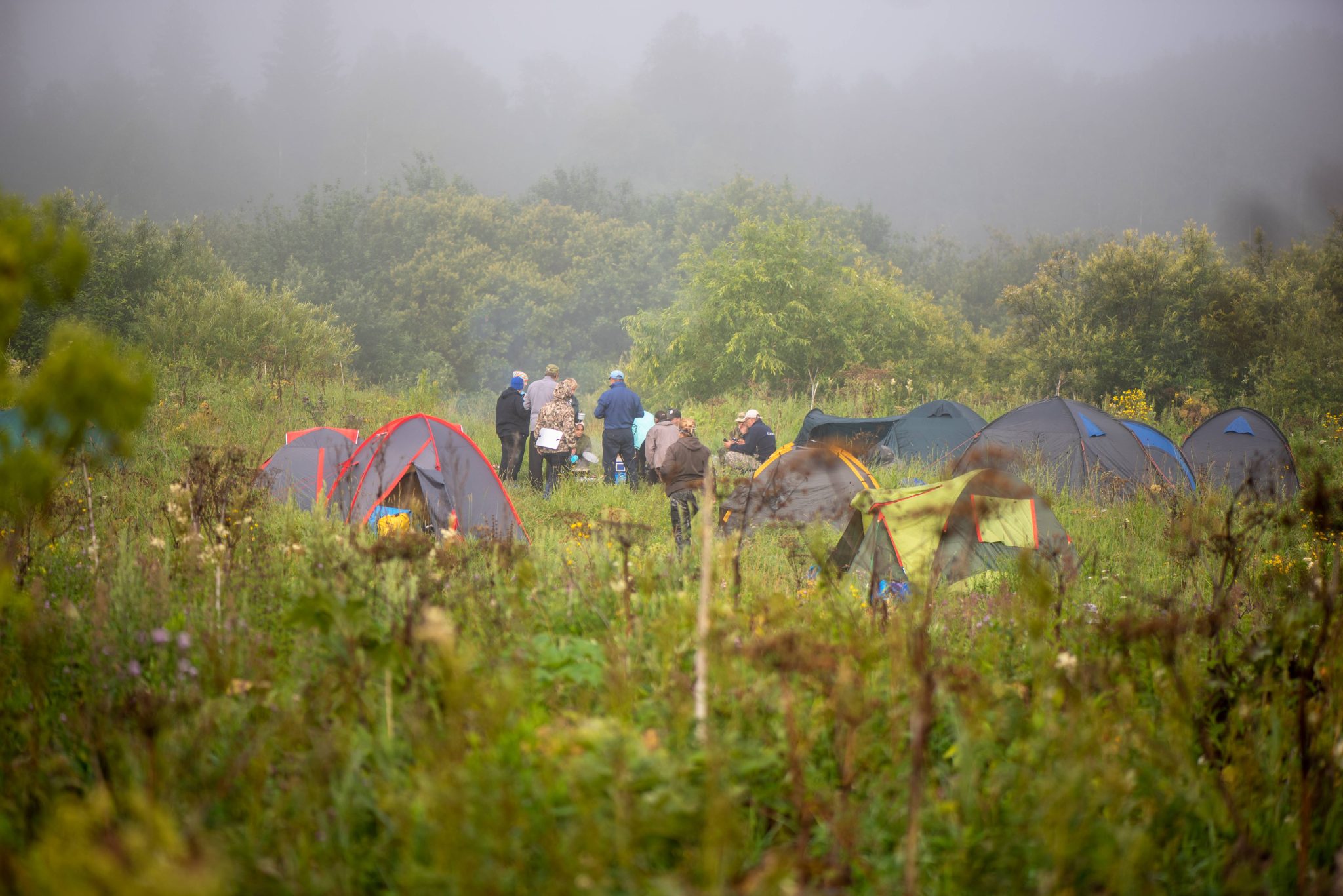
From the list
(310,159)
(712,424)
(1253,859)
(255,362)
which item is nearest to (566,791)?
(1253,859)

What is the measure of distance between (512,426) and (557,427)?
36.8 inches

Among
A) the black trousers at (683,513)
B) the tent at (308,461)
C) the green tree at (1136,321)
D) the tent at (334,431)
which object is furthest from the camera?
the green tree at (1136,321)

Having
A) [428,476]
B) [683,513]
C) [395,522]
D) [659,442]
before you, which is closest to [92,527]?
[395,522]

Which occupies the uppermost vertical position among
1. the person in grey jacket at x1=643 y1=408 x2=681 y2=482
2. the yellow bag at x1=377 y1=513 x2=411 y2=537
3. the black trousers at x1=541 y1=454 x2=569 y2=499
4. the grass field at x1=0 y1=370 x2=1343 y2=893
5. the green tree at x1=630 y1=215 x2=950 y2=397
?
the green tree at x1=630 y1=215 x2=950 y2=397

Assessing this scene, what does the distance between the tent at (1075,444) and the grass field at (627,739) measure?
23.4 ft

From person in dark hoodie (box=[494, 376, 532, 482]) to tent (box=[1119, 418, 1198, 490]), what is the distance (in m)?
8.46

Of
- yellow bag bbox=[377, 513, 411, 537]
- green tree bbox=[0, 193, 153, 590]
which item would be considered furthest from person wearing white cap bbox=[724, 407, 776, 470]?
green tree bbox=[0, 193, 153, 590]

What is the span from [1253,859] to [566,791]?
1.63 m

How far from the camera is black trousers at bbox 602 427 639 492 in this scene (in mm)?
10156

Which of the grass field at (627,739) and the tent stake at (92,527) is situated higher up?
the tent stake at (92,527)

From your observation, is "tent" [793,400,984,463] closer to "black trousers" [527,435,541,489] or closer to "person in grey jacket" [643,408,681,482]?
"person in grey jacket" [643,408,681,482]

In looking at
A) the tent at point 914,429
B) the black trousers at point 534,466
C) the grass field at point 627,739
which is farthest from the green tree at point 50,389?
the tent at point 914,429

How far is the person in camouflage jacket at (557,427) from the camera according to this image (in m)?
9.98

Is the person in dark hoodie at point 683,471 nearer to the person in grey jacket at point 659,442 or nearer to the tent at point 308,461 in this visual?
the person in grey jacket at point 659,442
